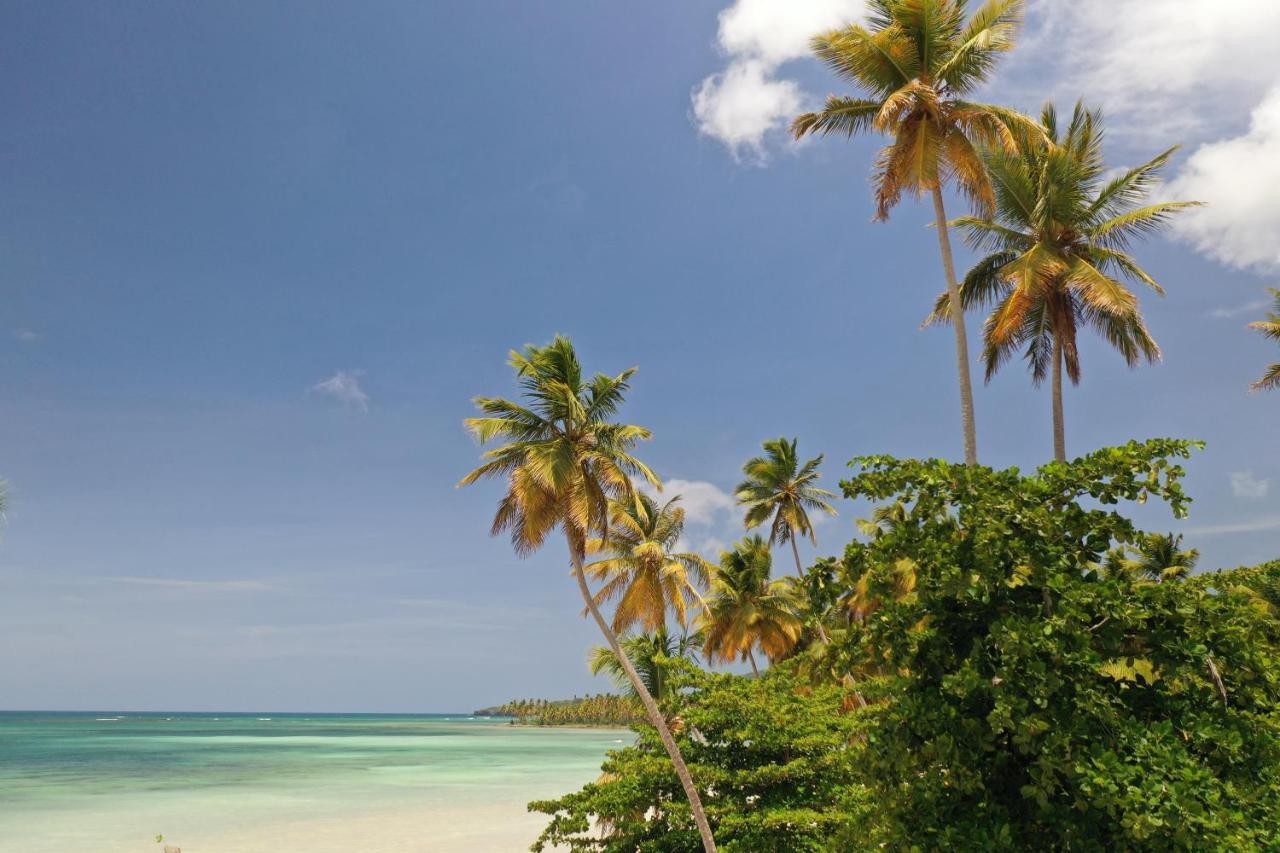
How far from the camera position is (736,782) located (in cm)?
1146

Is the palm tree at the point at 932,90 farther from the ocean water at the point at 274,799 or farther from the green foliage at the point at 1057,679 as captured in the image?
the ocean water at the point at 274,799

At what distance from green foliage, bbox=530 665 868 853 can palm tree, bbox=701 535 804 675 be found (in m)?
16.0

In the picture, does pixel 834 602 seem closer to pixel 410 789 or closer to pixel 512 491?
pixel 512 491

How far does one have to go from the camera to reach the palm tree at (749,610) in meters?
29.3

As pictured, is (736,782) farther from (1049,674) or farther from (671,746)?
(1049,674)

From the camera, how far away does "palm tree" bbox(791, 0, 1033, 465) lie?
42.9ft

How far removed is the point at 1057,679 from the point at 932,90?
12.2 meters

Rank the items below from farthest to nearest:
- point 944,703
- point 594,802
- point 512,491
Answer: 1. point 512,491
2. point 594,802
3. point 944,703

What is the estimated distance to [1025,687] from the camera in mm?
3705

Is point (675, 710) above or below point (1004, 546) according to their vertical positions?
below

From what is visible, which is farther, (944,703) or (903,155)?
(903,155)

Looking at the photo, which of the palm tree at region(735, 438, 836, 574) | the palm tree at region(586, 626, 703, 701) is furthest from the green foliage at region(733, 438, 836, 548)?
the palm tree at region(586, 626, 703, 701)

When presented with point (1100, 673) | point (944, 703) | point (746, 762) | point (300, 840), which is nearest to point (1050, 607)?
point (1100, 673)

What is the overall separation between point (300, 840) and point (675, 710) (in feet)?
55.4
